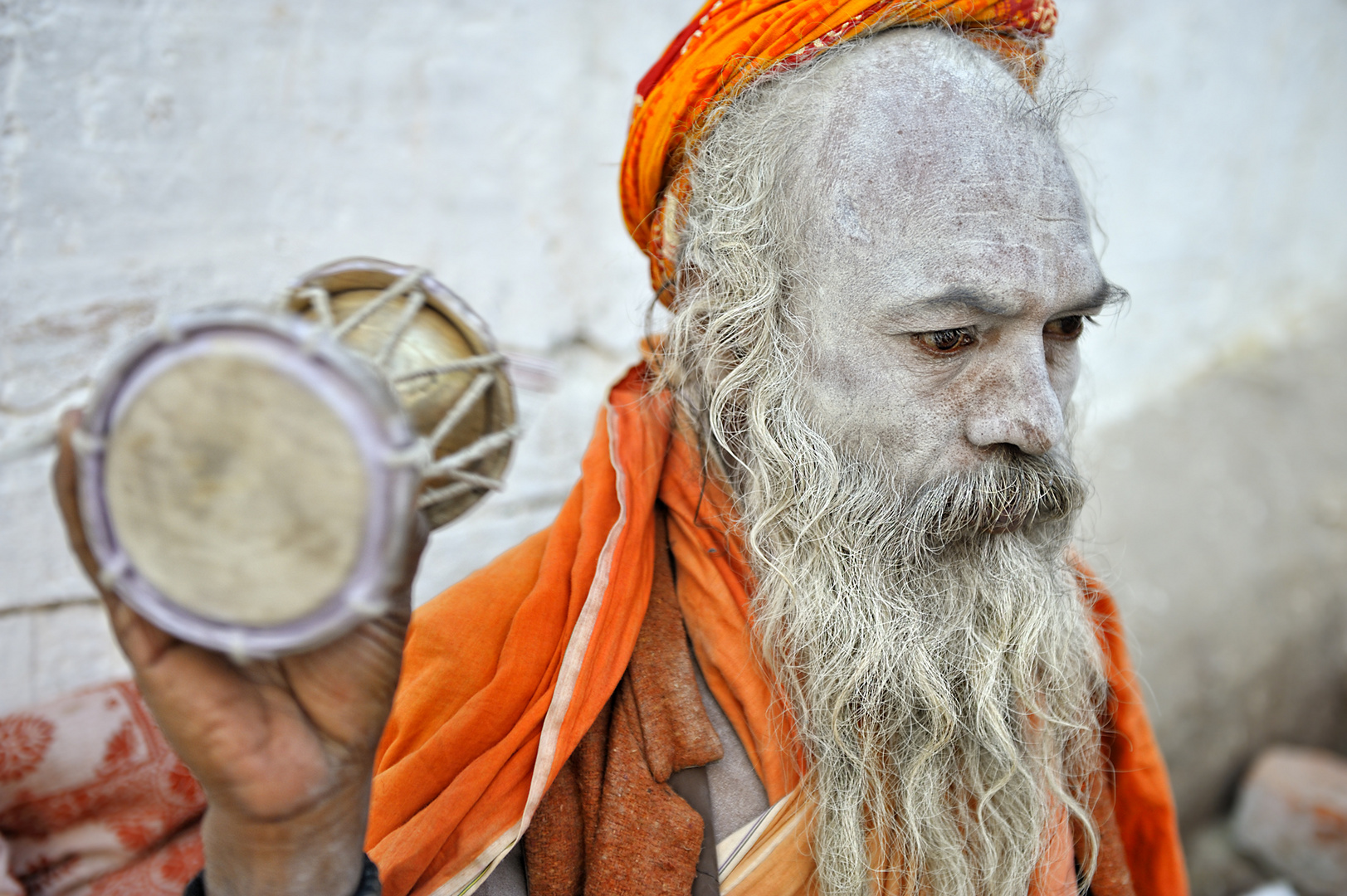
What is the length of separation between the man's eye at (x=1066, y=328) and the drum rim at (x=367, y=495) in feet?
3.46

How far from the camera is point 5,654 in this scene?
1.83 metres

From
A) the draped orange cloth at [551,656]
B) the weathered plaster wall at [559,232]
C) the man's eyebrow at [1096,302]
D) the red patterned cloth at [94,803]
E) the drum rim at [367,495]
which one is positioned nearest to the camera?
the drum rim at [367,495]

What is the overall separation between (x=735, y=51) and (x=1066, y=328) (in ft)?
2.35

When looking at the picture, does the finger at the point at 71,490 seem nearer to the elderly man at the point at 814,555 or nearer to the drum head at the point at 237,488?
the drum head at the point at 237,488

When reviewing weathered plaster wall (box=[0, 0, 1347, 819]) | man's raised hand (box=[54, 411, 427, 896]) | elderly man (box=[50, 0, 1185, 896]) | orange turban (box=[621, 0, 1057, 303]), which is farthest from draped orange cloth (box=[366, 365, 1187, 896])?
weathered plaster wall (box=[0, 0, 1347, 819])

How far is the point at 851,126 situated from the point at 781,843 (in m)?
1.13

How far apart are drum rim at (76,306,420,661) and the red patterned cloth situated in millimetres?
1101

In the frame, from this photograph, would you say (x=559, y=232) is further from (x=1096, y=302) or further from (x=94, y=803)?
(x=94, y=803)

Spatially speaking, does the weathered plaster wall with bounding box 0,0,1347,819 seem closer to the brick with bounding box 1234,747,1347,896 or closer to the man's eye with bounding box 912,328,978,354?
the brick with bounding box 1234,747,1347,896

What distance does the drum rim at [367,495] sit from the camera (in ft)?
2.62

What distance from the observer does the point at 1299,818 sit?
321 cm

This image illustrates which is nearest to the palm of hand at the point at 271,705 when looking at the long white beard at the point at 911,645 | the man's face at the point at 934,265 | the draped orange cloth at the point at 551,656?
the draped orange cloth at the point at 551,656

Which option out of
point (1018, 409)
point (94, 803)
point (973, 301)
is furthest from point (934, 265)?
point (94, 803)

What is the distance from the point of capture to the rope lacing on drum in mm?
934
